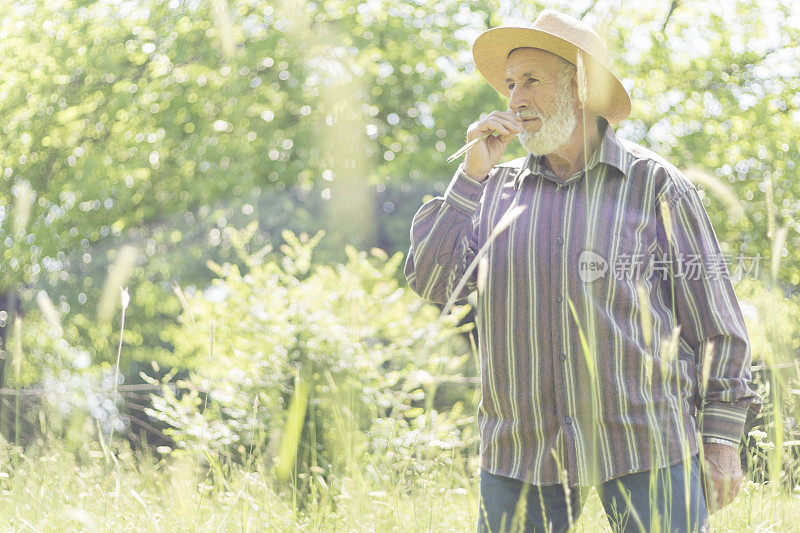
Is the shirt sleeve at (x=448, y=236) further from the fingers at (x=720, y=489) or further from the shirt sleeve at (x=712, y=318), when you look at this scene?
the fingers at (x=720, y=489)

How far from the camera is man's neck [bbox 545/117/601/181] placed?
7.11ft

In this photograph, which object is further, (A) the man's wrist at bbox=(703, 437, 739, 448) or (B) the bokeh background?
(B) the bokeh background

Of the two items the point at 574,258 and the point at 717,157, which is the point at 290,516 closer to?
the point at 574,258

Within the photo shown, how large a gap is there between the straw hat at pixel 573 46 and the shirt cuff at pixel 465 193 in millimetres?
387

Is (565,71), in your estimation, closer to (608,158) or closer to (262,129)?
(608,158)

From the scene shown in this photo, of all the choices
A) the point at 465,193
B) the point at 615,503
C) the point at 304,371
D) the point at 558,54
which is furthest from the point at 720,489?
the point at 304,371

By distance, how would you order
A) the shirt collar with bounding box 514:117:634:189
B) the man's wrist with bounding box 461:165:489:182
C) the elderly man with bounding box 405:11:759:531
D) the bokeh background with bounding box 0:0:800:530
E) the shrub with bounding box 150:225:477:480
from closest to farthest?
the elderly man with bounding box 405:11:759:531
the shirt collar with bounding box 514:117:634:189
the man's wrist with bounding box 461:165:489:182
the shrub with bounding box 150:225:477:480
the bokeh background with bounding box 0:0:800:530

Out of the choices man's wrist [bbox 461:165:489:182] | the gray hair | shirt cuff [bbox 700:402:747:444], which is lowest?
shirt cuff [bbox 700:402:747:444]

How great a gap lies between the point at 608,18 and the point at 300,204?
7825 mm

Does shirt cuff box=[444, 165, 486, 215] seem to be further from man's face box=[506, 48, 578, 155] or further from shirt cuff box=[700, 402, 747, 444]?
shirt cuff box=[700, 402, 747, 444]

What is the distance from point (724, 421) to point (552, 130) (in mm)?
847

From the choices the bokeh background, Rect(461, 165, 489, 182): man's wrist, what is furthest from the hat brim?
the bokeh background

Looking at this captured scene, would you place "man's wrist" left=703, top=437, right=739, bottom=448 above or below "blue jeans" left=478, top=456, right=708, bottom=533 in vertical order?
above

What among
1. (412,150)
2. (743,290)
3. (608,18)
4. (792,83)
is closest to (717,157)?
(792,83)
